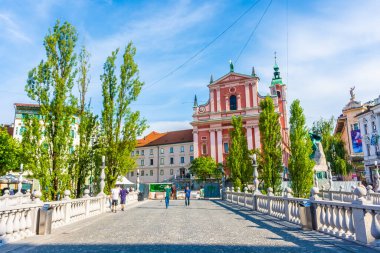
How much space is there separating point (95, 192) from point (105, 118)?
211 inches

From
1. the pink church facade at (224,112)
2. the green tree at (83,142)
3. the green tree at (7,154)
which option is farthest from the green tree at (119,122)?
the pink church facade at (224,112)

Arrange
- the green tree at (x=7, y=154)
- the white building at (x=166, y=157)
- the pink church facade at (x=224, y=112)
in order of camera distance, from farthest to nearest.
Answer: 1. the white building at (x=166, y=157)
2. the pink church facade at (x=224, y=112)
3. the green tree at (x=7, y=154)

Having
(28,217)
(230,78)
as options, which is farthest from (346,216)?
(230,78)

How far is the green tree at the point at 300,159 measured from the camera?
22.0 m

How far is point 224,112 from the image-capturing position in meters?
52.6

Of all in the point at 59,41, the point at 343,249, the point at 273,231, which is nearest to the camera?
the point at 343,249

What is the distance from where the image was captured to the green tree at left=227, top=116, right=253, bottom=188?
102ft

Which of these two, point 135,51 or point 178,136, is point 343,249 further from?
point 178,136

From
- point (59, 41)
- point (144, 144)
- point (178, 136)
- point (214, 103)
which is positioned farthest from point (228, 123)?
point (59, 41)

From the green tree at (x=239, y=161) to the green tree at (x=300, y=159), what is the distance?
347 inches

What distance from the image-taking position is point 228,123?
5212cm

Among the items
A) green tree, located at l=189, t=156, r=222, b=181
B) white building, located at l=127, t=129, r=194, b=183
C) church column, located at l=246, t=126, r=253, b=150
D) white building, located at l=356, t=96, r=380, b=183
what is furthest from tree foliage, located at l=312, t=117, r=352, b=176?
white building, located at l=127, t=129, r=194, b=183

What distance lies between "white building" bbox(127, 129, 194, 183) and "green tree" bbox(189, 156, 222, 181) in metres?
12.7

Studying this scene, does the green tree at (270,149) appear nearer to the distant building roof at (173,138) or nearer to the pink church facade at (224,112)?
the pink church facade at (224,112)
